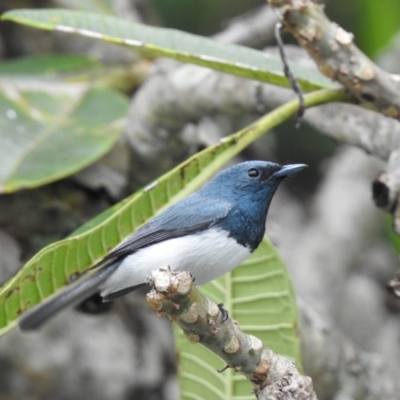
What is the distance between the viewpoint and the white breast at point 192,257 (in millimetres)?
2291

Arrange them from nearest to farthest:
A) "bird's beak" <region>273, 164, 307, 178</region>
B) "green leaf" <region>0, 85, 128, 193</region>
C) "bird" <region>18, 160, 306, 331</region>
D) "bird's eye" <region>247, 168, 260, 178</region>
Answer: "bird" <region>18, 160, 306, 331</region> → "bird's beak" <region>273, 164, 307, 178</region> → "bird's eye" <region>247, 168, 260, 178</region> → "green leaf" <region>0, 85, 128, 193</region>

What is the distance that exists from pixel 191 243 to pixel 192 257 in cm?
5

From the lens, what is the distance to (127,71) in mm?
4180

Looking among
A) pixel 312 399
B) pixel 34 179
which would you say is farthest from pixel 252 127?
pixel 312 399

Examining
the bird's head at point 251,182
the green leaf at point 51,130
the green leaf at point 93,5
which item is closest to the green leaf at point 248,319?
the bird's head at point 251,182

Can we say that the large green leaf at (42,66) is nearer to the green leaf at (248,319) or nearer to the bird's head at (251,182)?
the bird's head at (251,182)

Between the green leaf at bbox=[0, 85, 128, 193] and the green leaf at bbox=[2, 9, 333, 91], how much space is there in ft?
1.88

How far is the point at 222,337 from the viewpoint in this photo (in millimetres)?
1771

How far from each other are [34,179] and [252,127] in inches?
34.6

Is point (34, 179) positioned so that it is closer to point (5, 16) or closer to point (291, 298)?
point (5, 16)

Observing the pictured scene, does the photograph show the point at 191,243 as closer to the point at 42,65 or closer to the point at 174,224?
the point at 174,224

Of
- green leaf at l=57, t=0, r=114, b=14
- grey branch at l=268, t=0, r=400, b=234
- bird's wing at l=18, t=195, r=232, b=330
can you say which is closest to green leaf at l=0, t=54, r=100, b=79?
green leaf at l=57, t=0, r=114, b=14

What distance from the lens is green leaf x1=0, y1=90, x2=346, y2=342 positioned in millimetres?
2250

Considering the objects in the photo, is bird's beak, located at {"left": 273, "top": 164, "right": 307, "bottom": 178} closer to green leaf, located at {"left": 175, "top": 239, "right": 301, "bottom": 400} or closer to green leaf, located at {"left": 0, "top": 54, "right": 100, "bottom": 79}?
green leaf, located at {"left": 175, "top": 239, "right": 301, "bottom": 400}
